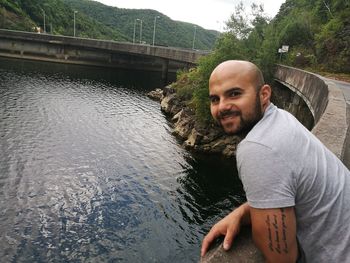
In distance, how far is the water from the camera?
15930 millimetres

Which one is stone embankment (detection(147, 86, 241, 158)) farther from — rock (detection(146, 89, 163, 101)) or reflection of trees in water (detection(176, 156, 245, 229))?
rock (detection(146, 89, 163, 101))

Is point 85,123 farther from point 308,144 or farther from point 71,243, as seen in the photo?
point 308,144

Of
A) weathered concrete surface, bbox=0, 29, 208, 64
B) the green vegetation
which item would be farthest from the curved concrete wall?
weathered concrete surface, bbox=0, 29, 208, 64

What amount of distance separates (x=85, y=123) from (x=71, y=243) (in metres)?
23.1

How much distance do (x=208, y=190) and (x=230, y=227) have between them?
21.1m

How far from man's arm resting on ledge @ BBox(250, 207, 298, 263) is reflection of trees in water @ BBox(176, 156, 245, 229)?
1714cm

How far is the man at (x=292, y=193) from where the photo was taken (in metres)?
2.46

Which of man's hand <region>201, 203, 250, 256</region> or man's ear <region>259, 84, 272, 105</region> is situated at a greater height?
man's ear <region>259, 84, 272, 105</region>

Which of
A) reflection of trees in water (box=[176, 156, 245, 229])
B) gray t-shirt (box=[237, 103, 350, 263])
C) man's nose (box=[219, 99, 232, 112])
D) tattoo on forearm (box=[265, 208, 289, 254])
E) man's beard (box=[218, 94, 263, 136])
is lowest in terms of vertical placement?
reflection of trees in water (box=[176, 156, 245, 229])

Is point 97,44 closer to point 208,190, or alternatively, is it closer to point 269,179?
point 208,190

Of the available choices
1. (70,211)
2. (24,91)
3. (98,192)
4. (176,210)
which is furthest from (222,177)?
(24,91)

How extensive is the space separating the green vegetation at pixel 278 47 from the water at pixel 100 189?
8114mm

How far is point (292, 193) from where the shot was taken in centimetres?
248

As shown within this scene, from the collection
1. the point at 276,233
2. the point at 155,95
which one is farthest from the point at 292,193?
the point at 155,95
